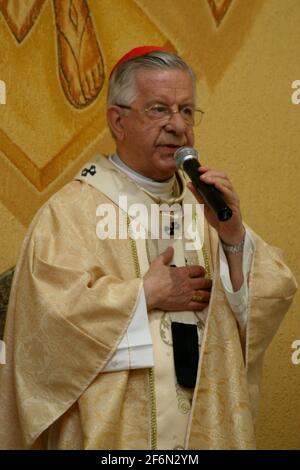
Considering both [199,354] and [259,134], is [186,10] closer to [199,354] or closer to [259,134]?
[259,134]

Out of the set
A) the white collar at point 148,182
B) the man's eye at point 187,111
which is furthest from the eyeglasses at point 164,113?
the white collar at point 148,182

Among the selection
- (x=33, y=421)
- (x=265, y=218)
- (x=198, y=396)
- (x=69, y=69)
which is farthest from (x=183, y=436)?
(x=69, y=69)

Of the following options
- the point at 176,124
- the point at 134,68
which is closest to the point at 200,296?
the point at 176,124

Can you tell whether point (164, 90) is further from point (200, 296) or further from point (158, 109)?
point (200, 296)

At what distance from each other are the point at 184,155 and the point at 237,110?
57.4 inches

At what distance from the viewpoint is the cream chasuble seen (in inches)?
122

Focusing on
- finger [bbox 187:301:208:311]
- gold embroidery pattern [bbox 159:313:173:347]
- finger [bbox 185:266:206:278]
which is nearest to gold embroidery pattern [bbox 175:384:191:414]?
gold embroidery pattern [bbox 159:313:173:347]

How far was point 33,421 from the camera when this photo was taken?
3.14 m

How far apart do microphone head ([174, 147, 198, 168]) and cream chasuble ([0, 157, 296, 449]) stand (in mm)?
382

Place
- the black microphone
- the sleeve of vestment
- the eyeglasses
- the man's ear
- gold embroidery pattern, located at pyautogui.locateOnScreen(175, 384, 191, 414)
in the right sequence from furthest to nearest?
1. the man's ear
2. the eyeglasses
3. gold embroidery pattern, located at pyautogui.locateOnScreen(175, 384, 191, 414)
4. the sleeve of vestment
5. the black microphone

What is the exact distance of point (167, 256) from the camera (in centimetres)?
329

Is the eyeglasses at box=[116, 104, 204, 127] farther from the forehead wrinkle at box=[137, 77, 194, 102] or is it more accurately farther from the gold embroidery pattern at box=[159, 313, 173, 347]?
the gold embroidery pattern at box=[159, 313, 173, 347]

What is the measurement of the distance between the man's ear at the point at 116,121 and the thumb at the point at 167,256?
1.53ft
